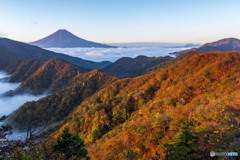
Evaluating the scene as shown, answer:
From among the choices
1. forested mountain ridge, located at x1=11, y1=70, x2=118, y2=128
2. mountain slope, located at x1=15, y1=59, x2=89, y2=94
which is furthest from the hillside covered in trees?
mountain slope, located at x1=15, y1=59, x2=89, y2=94

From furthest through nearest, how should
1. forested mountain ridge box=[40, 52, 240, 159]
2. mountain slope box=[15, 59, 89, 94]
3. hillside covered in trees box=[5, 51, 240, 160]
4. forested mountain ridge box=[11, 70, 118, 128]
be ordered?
mountain slope box=[15, 59, 89, 94]
forested mountain ridge box=[11, 70, 118, 128]
forested mountain ridge box=[40, 52, 240, 159]
hillside covered in trees box=[5, 51, 240, 160]

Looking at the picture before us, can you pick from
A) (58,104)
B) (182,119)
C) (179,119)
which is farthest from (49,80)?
(182,119)

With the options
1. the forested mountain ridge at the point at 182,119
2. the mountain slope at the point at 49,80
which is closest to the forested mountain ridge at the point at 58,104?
the forested mountain ridge at the point at 182,119

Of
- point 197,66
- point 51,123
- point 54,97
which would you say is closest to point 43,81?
point 54,97

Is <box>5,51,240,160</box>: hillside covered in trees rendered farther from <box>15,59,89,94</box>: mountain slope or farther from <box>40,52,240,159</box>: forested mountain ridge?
<box>15,59,89,94</box>: mountain slope

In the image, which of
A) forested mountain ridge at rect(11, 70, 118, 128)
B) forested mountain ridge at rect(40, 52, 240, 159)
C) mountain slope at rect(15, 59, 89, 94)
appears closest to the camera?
forested mountain ridge at rect(40, 52, 240, 159)

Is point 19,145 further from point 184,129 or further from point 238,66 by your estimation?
point 238,66

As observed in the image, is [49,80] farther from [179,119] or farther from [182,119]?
[182,119]

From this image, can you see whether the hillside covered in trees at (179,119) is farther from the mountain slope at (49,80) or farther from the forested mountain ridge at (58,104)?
the mountain slope at (49,80)

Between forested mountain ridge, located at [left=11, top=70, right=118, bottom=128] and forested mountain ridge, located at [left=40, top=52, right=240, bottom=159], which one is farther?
forested mountain ridge, located at [left=11, top=70, right=118, bottom=128]
